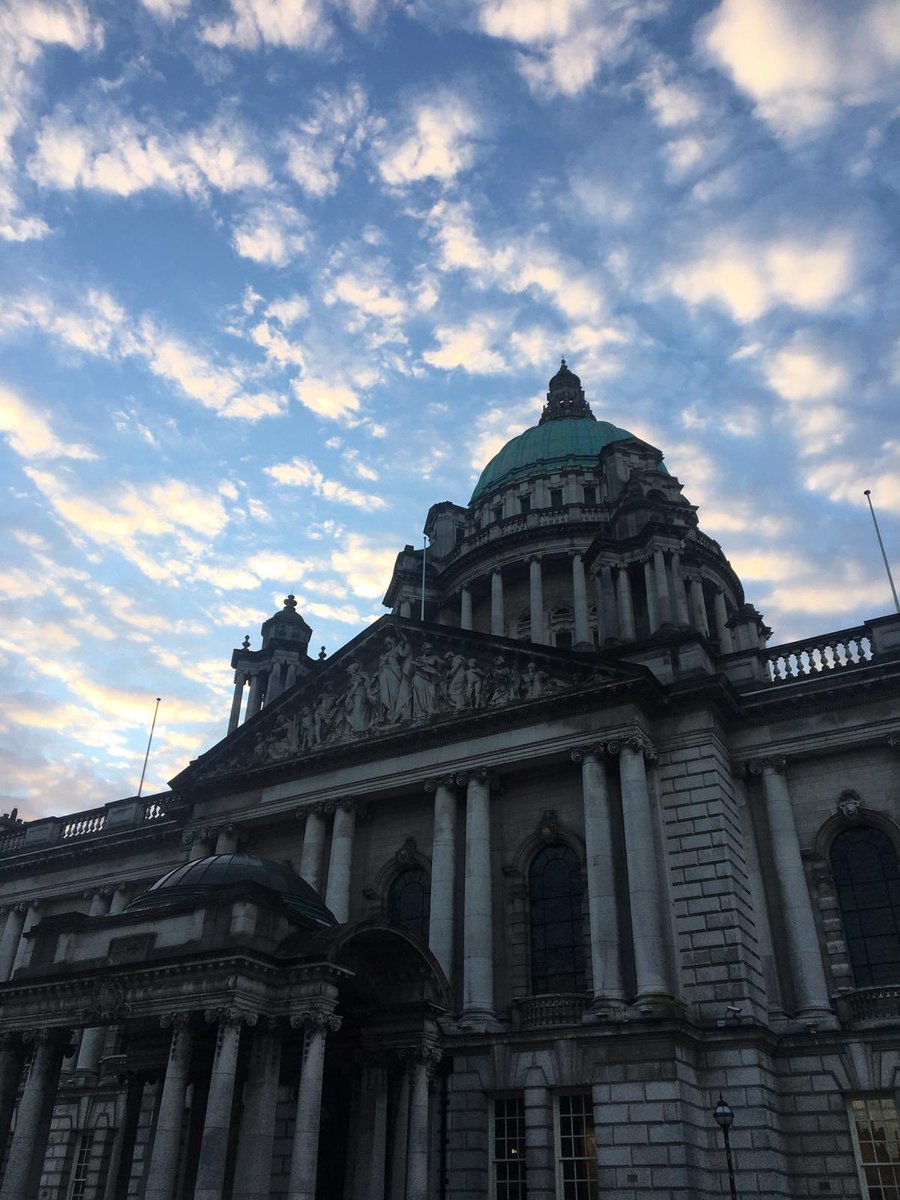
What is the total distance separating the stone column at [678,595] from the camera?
111 ft

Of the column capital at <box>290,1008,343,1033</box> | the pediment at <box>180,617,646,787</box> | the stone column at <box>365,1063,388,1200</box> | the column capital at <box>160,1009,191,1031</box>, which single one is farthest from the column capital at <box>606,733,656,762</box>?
the column capital at <box>160,1009,191,1031</box>

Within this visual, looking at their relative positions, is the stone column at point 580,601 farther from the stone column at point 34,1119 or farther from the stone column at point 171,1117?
the stone column at point 34,1119

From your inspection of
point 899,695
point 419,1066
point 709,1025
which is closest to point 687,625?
point 899,695

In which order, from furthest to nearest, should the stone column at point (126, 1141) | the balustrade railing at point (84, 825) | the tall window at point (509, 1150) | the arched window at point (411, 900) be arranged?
the balustrade railing at point (84, 825), the arched window at point (411, 900), the tall window at point (509, 1150), the stone column at point (126, 1141)

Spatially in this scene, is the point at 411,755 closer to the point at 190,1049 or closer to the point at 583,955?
Answer: the point at 583,955

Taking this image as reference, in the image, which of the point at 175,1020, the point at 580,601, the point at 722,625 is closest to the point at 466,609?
the point at 580,601

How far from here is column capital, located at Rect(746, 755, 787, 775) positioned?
30.6 m

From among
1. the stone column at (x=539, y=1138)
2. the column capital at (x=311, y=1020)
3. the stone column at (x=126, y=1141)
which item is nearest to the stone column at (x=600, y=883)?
the stone column at (x=539, y=1138)

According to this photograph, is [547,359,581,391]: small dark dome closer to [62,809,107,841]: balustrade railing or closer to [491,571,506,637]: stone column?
[491,571,506,637]: stone column

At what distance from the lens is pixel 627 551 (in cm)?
3719

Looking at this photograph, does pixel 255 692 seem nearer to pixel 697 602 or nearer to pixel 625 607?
pixel 625 607

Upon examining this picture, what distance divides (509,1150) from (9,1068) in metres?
12.6

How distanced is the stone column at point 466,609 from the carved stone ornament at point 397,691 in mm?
14067

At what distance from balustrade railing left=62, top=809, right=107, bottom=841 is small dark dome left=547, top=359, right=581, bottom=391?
38.4m
